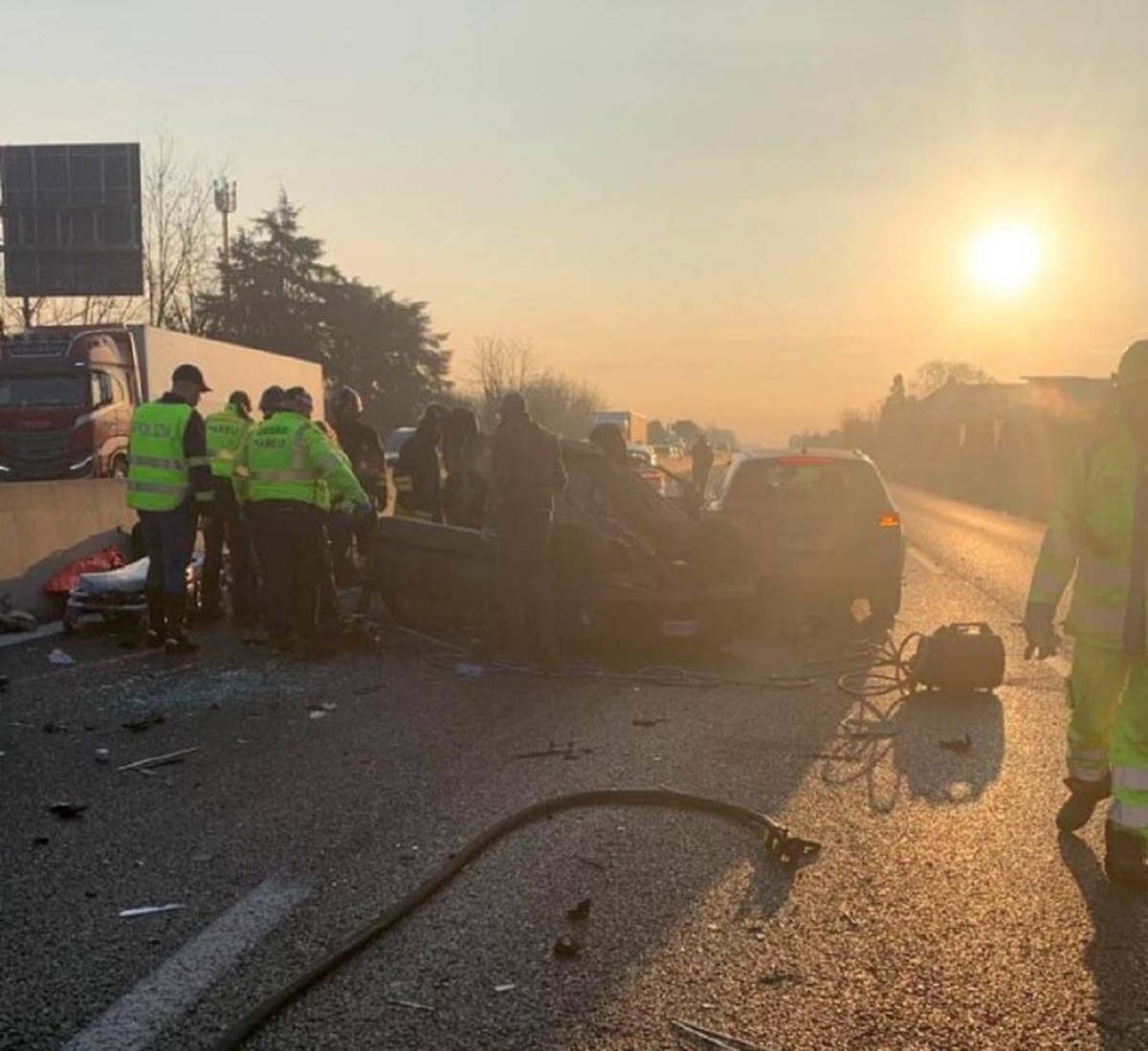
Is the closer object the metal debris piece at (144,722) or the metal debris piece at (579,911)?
the metal debris piece at (579,911)

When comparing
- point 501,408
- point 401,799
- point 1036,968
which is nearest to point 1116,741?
point 1036,968

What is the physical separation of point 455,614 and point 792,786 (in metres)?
4.78

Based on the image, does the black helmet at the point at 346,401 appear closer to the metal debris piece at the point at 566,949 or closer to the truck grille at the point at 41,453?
the metal debris piece at the point at 566,949

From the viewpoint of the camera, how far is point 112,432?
2362 cm

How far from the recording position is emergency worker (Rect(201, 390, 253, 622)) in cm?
1097

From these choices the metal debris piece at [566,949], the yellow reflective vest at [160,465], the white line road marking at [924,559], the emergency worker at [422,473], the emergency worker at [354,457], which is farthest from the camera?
the white line road marking at [924,559]

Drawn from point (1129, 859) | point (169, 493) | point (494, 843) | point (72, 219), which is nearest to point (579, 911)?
point (494, 843)

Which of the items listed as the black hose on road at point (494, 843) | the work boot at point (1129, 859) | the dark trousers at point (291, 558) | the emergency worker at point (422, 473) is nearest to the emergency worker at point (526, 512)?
the dark trousers at point (291, 558)

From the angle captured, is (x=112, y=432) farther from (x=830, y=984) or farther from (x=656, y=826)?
(x=830, y=984)

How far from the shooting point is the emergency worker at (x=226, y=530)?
432 inches

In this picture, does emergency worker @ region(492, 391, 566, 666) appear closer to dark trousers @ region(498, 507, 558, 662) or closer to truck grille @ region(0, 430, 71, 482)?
dark trousers @ region(498, 507, 558, 662)

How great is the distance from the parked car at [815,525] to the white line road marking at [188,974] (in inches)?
270

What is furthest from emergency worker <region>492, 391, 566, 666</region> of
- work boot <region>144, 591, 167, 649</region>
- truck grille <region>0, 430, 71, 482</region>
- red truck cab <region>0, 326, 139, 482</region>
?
truck grille <region>0, 430, 71, 482</region>

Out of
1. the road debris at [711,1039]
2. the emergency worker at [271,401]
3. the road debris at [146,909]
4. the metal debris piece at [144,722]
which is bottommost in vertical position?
the metal debris piece at [144,722]
